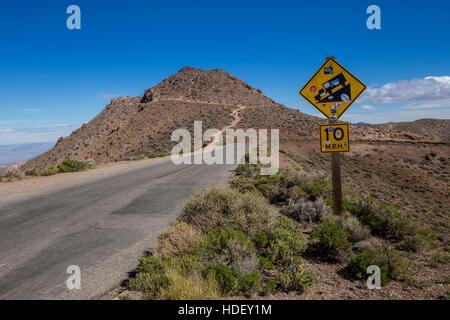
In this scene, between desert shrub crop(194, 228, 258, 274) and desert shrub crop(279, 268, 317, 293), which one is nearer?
desert shrub crop(279, 268, 317, 293)

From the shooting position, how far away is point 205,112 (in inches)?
2554

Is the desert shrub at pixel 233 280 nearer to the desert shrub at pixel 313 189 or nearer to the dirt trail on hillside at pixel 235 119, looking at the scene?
the desert shrub at pixel 313 189

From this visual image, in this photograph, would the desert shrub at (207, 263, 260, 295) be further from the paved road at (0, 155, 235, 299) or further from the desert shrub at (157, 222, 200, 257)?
the paved road at (0, 155, 235, 299)

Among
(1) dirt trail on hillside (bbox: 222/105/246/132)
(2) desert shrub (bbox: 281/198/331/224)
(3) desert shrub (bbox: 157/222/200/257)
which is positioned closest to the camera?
(3) desert shrub (bbox: 157/222/200/257)

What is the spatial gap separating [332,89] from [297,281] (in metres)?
3.69

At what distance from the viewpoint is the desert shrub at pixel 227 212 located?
459 cm

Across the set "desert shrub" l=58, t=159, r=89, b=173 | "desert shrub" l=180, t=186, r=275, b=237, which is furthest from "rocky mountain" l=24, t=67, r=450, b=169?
"desert shrub" l=180, t=186, r=275, b=237

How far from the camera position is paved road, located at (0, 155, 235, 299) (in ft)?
11.9

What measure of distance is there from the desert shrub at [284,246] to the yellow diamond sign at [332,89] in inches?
97.2

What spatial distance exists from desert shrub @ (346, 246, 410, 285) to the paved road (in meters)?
3.29

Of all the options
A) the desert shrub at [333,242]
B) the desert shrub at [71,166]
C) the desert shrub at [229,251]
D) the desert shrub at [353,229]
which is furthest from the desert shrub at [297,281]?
the desert shrub at [71,166]

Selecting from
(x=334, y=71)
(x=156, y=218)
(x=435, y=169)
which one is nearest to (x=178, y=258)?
A: (x=156, y=218)

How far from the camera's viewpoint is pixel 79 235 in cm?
551
